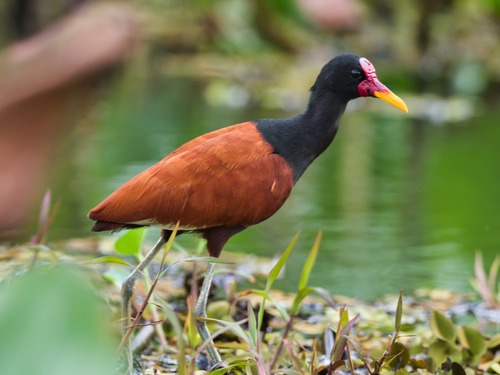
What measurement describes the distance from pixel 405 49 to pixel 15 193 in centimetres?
998

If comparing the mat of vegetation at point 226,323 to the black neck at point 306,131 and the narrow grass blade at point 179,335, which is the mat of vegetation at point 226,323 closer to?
the narrow grass blade at point 179,335

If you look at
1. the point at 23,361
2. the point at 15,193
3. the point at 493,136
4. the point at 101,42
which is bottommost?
the point at 493,136

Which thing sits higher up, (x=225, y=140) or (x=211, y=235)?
(x=225, y=140)

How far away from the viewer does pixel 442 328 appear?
345cm

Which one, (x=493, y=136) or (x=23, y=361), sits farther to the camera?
(x=493, y=136)

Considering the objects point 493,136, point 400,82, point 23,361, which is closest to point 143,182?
point 23,361

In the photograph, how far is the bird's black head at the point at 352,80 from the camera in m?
3.26

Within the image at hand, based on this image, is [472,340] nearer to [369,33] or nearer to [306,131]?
[306,131]

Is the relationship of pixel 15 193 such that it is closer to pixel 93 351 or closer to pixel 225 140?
pixel 93 351

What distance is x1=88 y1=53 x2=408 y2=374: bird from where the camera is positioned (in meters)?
3.04

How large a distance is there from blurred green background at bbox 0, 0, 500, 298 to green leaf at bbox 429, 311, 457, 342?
1.00m

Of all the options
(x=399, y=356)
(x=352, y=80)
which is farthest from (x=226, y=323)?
(x=352, y=80)

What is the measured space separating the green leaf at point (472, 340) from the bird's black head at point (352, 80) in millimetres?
809

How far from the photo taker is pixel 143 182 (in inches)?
120
